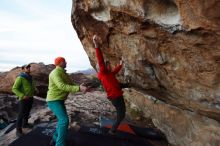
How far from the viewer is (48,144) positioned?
10.8m

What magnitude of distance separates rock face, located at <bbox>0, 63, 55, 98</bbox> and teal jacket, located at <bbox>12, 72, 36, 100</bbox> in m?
10.4

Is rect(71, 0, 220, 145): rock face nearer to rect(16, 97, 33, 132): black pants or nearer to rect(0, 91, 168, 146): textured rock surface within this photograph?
rect(0, 91, 168, 146): textured rock surface

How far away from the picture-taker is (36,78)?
75.4 feet

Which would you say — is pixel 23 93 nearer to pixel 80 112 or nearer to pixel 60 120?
pixel 60 120

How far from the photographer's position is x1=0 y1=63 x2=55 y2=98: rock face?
22.6 m

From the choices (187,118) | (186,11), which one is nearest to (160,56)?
(186,11)

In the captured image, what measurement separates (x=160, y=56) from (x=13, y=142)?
5.57 metres

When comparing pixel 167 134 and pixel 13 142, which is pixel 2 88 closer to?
pixel 13 142

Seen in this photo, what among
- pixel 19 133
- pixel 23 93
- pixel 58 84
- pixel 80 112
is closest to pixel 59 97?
pixel 58 84

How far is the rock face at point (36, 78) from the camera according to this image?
2258cm

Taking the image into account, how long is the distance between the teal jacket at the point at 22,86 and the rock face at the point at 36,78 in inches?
408

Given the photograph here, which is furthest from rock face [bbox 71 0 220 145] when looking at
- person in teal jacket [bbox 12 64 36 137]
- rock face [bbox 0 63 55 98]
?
rock face [bbox 0 63 55 98]

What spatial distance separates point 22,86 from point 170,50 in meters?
5.61

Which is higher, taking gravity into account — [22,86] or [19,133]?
[22,86]
